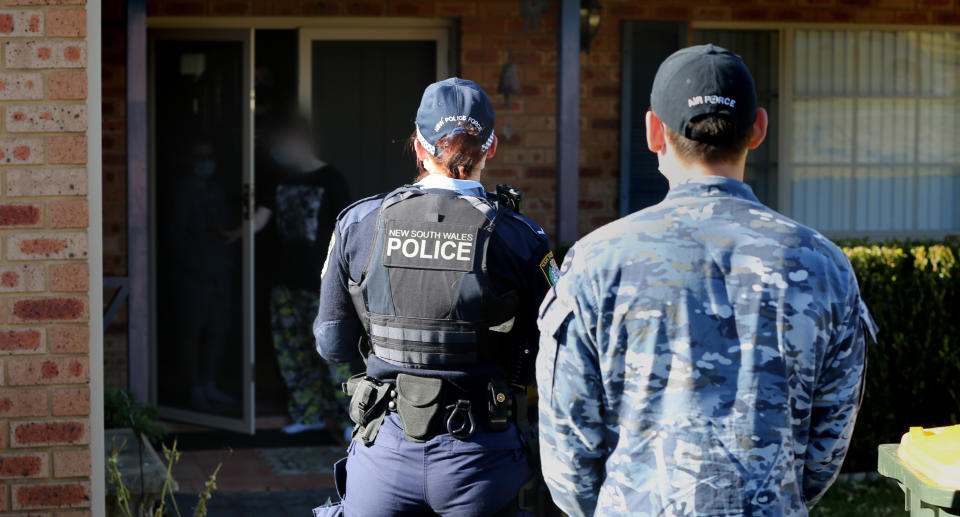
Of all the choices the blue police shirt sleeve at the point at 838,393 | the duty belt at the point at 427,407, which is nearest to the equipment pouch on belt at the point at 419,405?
the duty belt at the point at 427,407

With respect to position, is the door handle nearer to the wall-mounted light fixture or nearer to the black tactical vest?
the wall-mounted light fixture

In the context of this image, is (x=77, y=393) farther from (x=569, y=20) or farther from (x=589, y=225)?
(x=589, y=225)

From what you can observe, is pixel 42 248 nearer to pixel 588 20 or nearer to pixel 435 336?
pixel 435 336

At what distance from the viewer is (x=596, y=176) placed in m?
7.16

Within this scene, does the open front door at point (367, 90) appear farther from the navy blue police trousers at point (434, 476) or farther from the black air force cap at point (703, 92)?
the black air force cap at point (703, 92)

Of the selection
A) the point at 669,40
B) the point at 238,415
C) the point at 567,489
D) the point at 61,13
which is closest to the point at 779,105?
the point at 669,40

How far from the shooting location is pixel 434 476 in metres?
2.80

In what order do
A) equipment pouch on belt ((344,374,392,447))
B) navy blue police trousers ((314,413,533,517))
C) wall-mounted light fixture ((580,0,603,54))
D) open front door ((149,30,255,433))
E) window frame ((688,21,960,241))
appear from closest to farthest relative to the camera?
1. navy blue police trousers ((314,413,533,517))
2. equipment pouch on belt ((344,374,392,447))
3. wall-mounted light fixture ((580,0,603,54))
4. open front door ((149,30,255,433))
5. window frame ((688,21,960,241))

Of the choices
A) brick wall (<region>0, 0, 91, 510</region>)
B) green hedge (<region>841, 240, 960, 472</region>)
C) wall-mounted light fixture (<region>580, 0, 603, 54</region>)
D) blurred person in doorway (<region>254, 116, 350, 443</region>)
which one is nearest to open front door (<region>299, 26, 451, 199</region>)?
blurred person in doorway (<region>254, 116, 350, 443</region>)

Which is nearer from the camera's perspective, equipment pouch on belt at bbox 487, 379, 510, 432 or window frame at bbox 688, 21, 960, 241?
equipment pouch on belt at bbox 487, 379, 510, 432

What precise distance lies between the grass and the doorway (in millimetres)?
3071

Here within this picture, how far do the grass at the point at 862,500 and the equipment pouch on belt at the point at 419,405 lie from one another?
3.10 m

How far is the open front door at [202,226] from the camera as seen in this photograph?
6773 millimetres

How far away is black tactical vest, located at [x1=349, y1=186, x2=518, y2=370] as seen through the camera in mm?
2879
